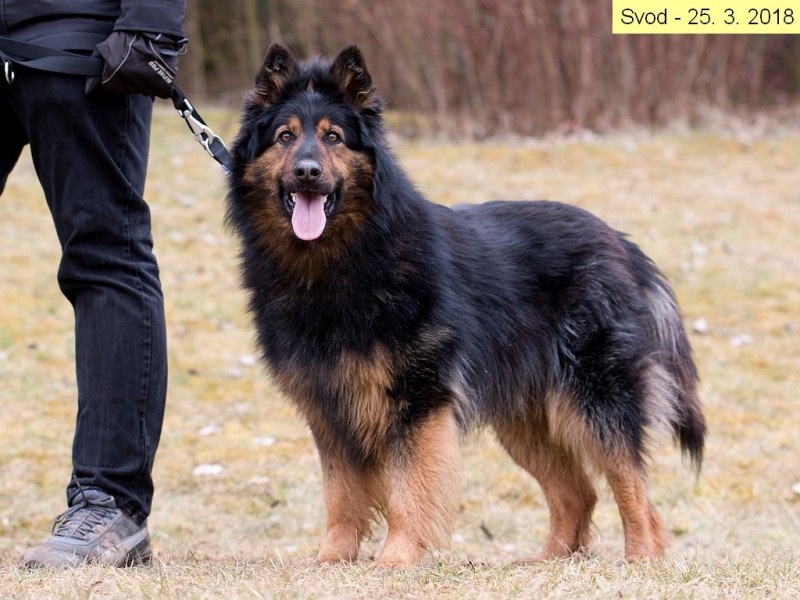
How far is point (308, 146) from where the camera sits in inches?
143

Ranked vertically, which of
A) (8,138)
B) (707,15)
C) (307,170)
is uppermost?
(707,15)

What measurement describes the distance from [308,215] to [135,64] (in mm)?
804

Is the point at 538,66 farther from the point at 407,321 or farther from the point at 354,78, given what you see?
the point at 407,321

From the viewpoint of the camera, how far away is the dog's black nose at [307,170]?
3.56 meters

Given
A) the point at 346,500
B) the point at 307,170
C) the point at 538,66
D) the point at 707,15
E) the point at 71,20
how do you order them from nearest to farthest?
the point at 71,20, the point at 307,170, the point at 346,500, the point at 707,15, the point at 538,66

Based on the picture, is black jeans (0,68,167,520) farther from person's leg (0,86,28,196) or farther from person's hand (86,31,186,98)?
person's hand (86,31,186,98)

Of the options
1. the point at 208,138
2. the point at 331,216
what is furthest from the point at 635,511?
the point at 208,138

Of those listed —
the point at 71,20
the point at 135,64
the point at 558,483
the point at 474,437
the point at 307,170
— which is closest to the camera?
the point at 135,64

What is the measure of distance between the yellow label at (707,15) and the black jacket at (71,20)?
6.02ft

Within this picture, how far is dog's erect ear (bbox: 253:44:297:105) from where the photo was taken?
3.83m

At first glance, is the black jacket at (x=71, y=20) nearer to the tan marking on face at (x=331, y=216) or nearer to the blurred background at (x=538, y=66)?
the tan marking on face at (x=331, y=216)

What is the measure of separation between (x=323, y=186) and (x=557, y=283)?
120cm

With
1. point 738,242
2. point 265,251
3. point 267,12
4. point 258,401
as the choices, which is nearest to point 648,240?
point 738,242

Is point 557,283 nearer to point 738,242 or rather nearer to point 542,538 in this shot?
point 542,538
